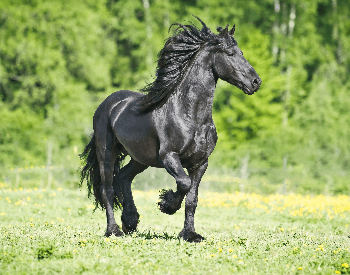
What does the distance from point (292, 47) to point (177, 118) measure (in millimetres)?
31897

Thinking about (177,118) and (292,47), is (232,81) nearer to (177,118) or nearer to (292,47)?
(177,118)

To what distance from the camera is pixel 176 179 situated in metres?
6.45

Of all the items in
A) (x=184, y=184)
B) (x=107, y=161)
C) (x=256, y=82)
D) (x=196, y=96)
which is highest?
(x=256, y=82)

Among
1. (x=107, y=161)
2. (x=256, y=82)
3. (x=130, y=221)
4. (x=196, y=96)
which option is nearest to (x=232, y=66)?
(x=256, y=82)

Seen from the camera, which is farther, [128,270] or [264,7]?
[264,7]

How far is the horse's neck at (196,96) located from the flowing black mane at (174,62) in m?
0.16

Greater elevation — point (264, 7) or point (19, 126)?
point (264, 7)

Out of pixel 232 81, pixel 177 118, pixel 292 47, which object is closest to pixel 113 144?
pixel 177 118

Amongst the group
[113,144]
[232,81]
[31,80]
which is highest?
[31,80]

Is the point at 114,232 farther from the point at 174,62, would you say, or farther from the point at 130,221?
the point at 174,62

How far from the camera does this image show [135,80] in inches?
1390

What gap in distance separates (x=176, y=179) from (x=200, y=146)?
57 centimetres

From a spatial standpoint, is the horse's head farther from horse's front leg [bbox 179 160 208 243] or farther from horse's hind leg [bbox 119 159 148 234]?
horse's hind leg [bbox 119 159 148 234]

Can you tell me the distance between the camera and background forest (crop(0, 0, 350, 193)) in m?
26.5
